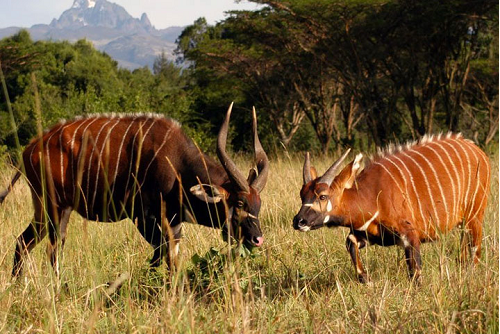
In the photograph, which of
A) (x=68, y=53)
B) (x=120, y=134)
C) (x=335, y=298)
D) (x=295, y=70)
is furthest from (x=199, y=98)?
(x=335, y=298)

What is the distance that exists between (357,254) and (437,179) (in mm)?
781

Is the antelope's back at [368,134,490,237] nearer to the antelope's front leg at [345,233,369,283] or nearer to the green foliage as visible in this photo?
the antelope's front leg at [345,233,369,283]

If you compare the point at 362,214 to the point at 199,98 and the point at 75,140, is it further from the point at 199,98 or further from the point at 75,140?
the point at 199,98

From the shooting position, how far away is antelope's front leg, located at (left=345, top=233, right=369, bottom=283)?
13.3 ft

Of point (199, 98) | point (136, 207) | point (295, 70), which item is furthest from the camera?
point (199, 98)

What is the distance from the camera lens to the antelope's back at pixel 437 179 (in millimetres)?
4254

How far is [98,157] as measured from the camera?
4836 millimetres

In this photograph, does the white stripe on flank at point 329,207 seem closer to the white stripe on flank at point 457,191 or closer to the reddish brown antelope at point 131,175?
the reddish brown antelope at point 131,175

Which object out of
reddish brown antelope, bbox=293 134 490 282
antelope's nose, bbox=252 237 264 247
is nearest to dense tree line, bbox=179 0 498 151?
reddish brown antelope, bbox=293 134 490 282

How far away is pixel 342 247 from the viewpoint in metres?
4.91

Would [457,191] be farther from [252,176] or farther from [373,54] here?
[373,54]

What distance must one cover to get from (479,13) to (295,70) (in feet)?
22.7

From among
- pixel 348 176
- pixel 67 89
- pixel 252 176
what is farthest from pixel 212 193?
pixel 67 89

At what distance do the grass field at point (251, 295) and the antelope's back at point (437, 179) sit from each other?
346 mm
